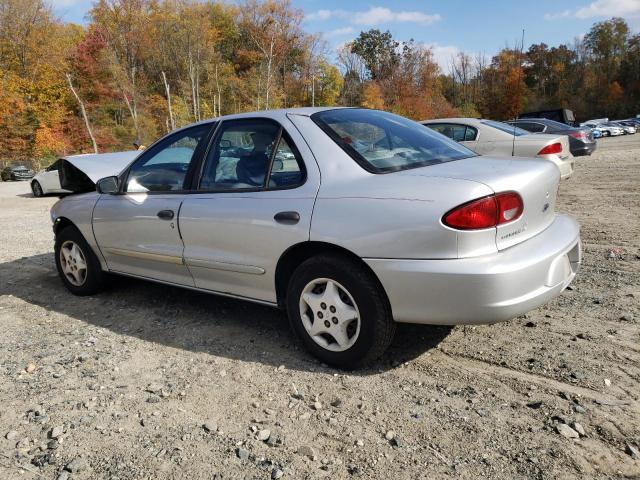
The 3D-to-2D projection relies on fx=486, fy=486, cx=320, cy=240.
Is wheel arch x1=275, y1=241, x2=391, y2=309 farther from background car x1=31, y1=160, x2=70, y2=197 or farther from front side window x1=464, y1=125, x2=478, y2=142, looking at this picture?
background car x1=31, y1=160, x2=70, y2=197

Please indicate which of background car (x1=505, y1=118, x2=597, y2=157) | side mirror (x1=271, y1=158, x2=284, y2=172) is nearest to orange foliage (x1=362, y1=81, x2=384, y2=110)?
background car (x1=505, y1=118, x2=597, y2=157)

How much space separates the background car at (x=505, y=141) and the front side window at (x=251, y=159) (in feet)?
18.9

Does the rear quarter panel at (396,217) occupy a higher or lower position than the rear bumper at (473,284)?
higher

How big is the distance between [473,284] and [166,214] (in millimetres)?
2358

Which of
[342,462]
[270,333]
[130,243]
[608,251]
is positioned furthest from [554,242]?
[130,243]

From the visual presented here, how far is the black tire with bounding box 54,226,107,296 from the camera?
4.62 metres

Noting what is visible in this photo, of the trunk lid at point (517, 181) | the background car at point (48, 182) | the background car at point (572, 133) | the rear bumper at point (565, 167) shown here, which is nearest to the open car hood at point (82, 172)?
the trunk lid at point (517, 181)

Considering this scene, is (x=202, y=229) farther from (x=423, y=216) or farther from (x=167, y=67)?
(x=167, y=67)

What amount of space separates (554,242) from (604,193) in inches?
281

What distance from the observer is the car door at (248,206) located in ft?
9.86

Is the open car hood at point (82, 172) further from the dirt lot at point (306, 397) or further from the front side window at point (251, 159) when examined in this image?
the front side window at point (251, 159)

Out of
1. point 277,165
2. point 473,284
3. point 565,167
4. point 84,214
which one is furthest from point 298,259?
point 565,167

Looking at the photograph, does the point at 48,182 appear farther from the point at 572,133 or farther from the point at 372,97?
the point at 372,97

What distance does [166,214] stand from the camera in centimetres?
371
